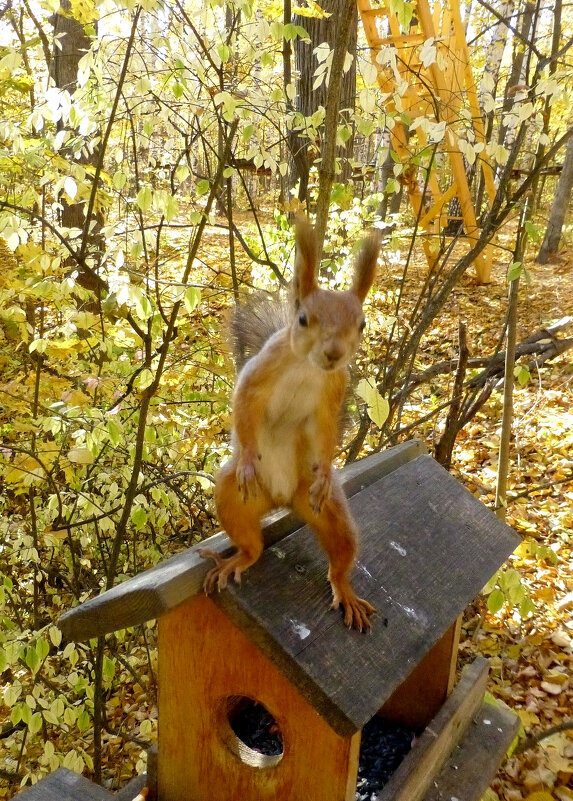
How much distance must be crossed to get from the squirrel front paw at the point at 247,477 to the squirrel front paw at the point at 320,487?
0.13m

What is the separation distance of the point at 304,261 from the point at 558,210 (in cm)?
811

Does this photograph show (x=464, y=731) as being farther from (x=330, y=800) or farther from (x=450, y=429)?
(x=450, y=429)

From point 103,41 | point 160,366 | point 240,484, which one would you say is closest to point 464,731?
point 240,484

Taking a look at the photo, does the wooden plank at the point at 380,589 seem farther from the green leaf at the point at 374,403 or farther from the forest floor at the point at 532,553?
the forest floor at the point at 532,553

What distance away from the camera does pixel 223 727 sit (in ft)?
5.20

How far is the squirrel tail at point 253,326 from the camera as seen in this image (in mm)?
1829

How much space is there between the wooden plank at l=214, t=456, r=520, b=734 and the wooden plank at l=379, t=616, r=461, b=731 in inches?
11.9

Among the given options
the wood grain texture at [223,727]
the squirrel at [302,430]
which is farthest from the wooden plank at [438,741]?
the squirrel at [302,430]

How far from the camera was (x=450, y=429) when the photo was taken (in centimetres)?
342

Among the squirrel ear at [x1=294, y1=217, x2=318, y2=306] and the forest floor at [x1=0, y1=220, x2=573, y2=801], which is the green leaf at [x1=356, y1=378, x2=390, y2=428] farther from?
the forest floor at [x1=0, y1=220, x2=573, y2=801]

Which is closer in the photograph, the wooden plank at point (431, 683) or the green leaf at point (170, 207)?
the wooden plank at point (431, 683)

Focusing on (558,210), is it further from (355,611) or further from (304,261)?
(355,611)

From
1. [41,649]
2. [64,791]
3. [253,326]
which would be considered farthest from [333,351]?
[41,649]

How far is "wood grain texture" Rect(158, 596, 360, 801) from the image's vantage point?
4.54ft
